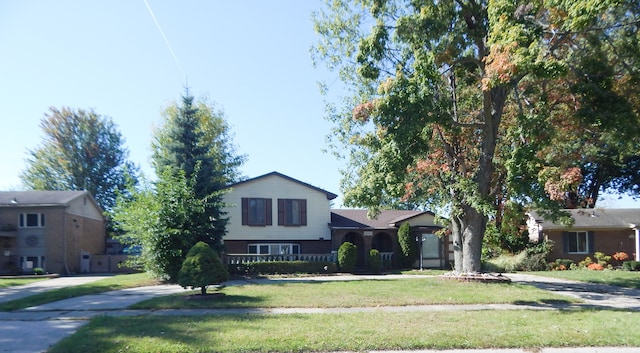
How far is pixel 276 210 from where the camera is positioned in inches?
1200

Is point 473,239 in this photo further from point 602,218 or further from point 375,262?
point 602,218

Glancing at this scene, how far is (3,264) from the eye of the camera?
30.7 metres

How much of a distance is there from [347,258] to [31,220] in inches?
817

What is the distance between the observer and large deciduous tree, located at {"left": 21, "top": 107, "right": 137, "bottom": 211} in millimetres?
51531

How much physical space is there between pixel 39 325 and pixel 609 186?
46596 mm

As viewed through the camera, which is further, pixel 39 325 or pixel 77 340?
pixel 39 325

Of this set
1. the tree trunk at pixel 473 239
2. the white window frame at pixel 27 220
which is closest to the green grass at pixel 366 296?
the tree trunk at pixel 473 239

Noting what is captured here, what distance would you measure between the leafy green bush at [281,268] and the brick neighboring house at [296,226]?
123 cm

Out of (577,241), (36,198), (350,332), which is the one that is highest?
(36,198)

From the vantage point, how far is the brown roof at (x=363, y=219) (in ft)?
103

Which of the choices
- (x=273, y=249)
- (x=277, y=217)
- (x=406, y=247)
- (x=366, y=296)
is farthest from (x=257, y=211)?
(x=366, y=296)

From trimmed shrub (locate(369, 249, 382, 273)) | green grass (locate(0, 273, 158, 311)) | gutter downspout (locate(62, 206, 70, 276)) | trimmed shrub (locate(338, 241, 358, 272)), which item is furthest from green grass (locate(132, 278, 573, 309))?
gutter downspout (locate(62, 206, 70, 276))

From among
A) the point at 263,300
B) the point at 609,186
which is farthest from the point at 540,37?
the point at 609,186

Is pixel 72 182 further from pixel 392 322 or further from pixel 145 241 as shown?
pixel 392 322
